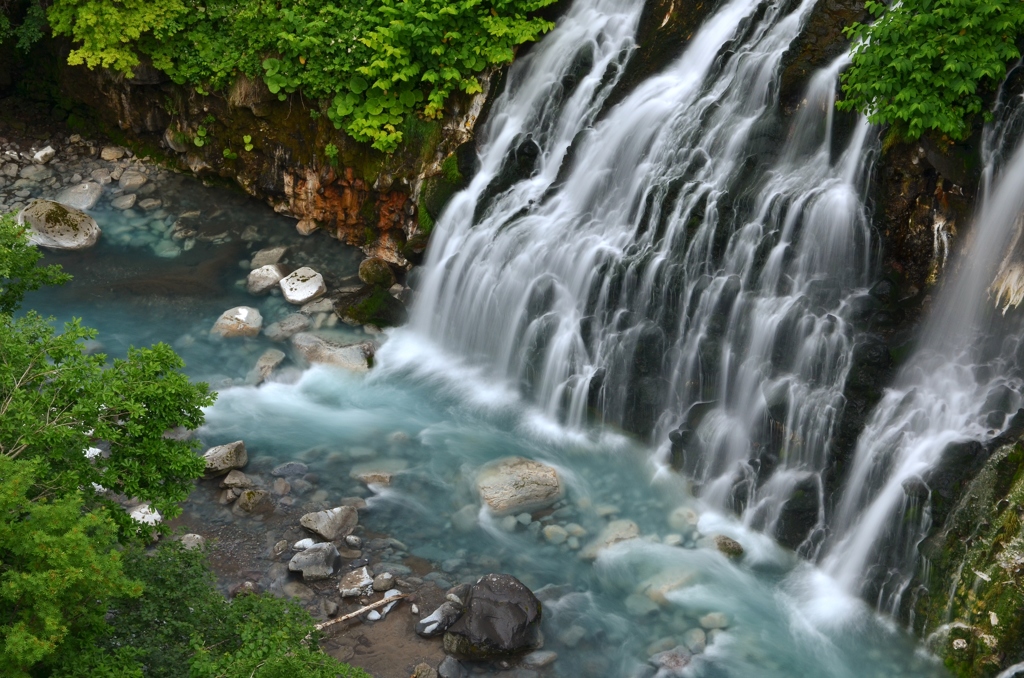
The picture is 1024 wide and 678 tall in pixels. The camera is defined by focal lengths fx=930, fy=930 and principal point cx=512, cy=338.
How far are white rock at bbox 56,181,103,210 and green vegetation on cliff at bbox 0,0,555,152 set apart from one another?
2.42 meters

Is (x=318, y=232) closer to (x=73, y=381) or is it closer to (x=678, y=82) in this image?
(x=678, y=82)

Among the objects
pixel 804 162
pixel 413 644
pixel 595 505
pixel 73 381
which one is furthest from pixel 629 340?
pixel 73 381

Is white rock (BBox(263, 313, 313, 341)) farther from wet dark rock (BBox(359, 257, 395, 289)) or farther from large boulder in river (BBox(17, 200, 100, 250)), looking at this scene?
large boulder in river (BBox(17, 200, 100, 250))

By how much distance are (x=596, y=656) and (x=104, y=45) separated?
508 inches

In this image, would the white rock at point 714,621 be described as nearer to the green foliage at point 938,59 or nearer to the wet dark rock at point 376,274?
the green foliage at point 938,59

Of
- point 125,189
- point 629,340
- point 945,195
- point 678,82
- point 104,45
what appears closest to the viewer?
point 945,195

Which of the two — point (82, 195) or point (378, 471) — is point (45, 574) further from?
point (82, 195)

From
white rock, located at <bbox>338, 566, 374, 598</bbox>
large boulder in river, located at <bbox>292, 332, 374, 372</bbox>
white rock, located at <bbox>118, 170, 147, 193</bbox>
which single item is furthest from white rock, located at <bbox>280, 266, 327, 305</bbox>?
white rock, located at <bbox>338, 566, 374, 598</bbox>

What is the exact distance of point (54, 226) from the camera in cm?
1623

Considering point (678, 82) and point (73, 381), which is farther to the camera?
point (678, 82)

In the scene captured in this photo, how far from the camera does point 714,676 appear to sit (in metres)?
9.21

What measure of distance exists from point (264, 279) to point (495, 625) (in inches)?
324

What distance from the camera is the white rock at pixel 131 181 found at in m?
17.7

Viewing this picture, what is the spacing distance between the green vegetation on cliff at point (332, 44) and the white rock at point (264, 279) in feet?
8.60
